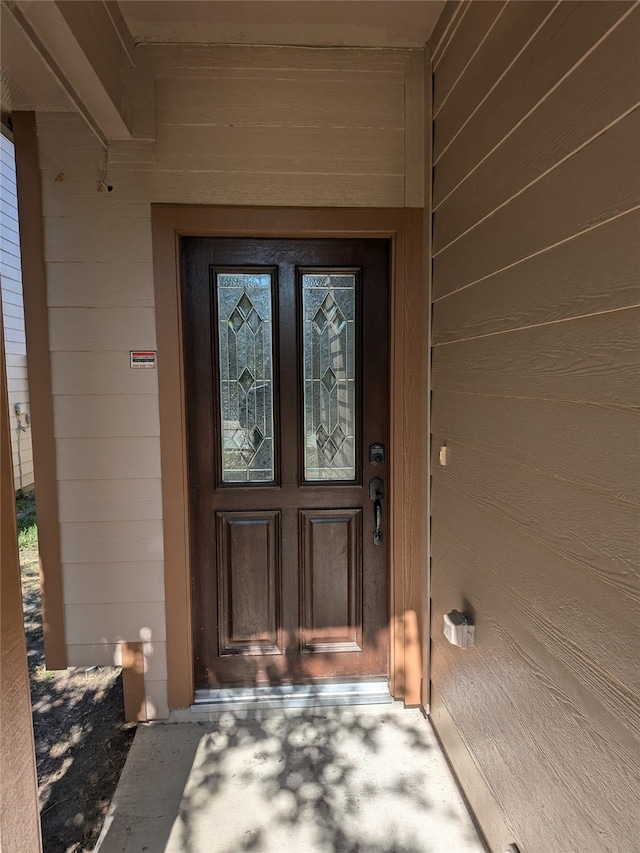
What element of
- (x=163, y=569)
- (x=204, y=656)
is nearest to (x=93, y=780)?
(x=204, y=656)

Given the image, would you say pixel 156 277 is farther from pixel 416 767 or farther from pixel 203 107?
pixel 416 767

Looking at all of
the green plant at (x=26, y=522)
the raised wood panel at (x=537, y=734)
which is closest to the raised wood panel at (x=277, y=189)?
the raised wood panel at (x=537, y=734)

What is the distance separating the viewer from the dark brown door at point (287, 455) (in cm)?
214

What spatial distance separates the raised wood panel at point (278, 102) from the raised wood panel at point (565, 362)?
1165 millimetres

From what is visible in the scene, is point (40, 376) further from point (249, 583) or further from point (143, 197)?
point (249, 583)

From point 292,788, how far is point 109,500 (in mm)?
1344

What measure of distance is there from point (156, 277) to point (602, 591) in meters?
1.90

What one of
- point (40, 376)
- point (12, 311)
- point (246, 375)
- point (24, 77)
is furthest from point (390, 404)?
point (12, 311)

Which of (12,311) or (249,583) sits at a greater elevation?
(12,311)

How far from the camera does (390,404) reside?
7.10 feet

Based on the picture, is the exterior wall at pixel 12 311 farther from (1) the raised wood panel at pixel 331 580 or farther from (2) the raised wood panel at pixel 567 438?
(2) the raised wood panel at pixel 567 438

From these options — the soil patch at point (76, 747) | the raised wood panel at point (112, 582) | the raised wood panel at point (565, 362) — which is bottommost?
the soil patch at point (76, 747)

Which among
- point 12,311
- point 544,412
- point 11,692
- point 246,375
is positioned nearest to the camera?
point 11,692

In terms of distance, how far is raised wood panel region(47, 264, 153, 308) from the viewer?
6.46 feet
